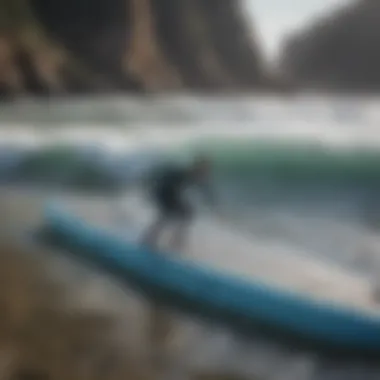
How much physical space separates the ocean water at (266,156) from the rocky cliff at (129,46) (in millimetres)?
36

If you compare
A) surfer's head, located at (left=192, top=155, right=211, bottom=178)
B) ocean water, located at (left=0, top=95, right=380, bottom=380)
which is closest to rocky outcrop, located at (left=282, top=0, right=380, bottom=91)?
ocean water, located at (left=0, top=95, right=380, bottom=380)

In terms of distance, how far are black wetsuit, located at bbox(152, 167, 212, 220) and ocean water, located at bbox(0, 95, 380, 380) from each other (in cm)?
3

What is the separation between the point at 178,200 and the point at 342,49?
382 millimetres

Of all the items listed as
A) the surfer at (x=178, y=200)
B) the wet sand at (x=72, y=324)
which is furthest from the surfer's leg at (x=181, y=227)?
the wet sand at (x=72, y=324)

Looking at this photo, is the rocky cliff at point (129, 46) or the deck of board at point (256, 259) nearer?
the deck of board at point (256, 259)

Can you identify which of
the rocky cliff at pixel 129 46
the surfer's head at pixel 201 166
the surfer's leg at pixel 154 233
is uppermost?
the rocky cliff at pixel 129 46

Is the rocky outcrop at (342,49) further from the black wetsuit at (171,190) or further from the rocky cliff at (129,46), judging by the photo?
the black wetsuit at (171,190)

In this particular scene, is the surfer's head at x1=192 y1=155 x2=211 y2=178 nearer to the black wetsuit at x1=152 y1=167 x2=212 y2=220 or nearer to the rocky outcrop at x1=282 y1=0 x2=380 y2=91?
the black wetsuit at x1=152 y1=167 x2=212 y2=220

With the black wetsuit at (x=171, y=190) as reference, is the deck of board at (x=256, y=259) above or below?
below

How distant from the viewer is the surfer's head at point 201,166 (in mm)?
1241

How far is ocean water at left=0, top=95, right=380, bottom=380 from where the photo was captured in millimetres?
1177

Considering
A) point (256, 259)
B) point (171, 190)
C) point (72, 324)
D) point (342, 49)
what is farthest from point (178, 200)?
point (342, 49)

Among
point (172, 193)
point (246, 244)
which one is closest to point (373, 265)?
point (246, 244)

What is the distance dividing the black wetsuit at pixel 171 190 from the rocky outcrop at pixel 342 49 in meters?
0.26
